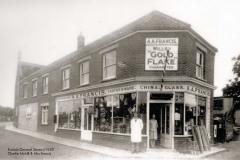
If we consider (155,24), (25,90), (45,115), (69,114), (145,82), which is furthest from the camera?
(25,90)

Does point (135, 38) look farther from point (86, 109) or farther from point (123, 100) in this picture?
point (86, 109)

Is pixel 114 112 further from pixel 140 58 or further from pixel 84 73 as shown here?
pixel 84 73

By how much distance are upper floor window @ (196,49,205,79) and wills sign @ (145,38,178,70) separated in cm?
226

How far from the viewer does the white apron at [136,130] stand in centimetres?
1436

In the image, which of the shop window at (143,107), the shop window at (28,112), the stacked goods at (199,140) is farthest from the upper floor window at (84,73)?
the shop window at (28,112)

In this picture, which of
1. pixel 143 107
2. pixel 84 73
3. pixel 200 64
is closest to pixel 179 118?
pixel 143 107

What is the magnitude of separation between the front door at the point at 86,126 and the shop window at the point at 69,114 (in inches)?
26.9

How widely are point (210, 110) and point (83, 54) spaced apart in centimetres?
877

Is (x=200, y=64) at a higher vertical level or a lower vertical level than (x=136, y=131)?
higher

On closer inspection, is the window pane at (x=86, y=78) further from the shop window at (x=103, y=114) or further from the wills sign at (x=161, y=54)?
the wills sign at (x=161, y=54)

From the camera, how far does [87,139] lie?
64.8ft

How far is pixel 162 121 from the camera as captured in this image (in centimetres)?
1570

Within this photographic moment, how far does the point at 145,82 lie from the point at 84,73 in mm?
6920

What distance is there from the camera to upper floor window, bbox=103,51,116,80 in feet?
58.5
